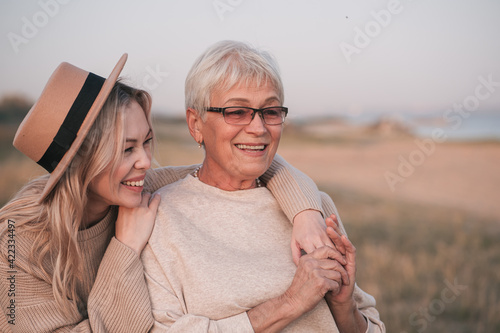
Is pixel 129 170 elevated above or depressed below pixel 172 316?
above

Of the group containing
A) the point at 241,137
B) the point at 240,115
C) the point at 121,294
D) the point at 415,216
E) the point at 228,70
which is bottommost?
the point at 415,216

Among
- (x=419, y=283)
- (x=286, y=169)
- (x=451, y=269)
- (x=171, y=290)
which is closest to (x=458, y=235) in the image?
(x=451, y=269)

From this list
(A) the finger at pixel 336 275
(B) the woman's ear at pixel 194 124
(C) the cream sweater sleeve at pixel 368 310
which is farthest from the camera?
(B) the woman's ear at pixel 194 124

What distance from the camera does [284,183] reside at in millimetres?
2727

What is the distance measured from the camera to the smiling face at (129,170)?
2.27 m

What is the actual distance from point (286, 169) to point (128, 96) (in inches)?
39.3

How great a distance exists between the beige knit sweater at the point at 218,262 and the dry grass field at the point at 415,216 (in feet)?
1.48

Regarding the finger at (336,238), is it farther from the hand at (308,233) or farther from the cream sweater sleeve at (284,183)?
the cream sweater sleeve at (284,183)

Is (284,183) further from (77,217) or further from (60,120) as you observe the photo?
(60,120)

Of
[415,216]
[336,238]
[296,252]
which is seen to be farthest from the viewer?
[415,216]

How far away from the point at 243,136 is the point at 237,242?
1.82 ft

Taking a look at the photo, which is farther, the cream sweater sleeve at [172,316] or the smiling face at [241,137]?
the smiling face at [241,137]

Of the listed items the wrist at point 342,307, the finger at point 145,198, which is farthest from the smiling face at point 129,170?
the wrist at point 342,307

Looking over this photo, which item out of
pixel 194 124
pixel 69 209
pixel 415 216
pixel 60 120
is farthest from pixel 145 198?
pixel 415 216
